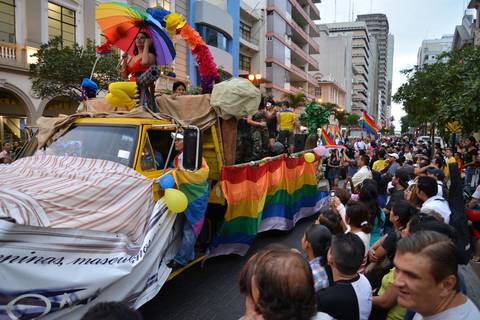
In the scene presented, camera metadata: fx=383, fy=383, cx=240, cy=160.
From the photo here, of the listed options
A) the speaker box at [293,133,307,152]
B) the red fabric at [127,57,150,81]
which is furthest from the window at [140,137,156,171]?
the speaker box at [293,133,307,152]

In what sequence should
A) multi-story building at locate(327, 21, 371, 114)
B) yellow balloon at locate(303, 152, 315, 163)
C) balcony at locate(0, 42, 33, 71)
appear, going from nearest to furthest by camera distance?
yellow balloon at locate(303, 152, 315, 163) < balcony at locate(0, 42, 33, 71) < multi-story building at locate(327, 21, 371, 114)

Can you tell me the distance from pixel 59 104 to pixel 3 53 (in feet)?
13.1

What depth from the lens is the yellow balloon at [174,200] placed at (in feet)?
12.8

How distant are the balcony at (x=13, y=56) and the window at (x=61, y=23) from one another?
165 cm

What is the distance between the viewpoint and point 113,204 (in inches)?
137

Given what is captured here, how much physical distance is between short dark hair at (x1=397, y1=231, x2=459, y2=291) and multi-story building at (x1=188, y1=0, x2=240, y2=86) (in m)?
25.2

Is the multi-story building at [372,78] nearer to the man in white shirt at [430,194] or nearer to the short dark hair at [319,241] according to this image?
the man in white shirt at [430,194]

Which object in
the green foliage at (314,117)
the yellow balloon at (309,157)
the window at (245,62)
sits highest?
the window at (245,62)

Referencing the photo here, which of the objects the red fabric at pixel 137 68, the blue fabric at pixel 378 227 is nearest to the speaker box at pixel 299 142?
the blue fabric at pixel 378 227

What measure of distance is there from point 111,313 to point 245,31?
3898 cm

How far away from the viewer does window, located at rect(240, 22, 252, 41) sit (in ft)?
123

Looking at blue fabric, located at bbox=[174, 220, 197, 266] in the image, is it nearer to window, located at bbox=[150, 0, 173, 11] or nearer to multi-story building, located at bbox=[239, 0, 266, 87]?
window, located at bbox=[150, 0, 173, 11]

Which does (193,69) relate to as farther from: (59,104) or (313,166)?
(313,166)

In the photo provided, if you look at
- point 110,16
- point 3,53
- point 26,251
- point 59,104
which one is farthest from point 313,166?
point 59,104
